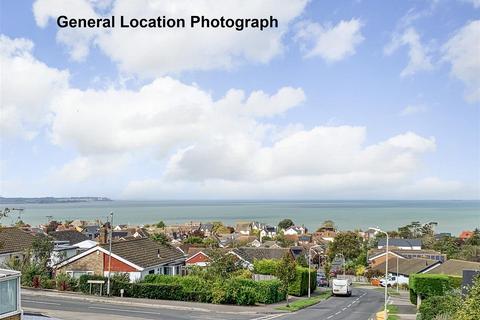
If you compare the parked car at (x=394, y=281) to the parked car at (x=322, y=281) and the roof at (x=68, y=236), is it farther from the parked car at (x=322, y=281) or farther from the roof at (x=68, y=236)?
the roof at (x=68, y=236)

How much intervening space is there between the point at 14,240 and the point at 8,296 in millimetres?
44325

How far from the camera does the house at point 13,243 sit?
56.0m

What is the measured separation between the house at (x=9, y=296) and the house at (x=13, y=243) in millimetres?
36780

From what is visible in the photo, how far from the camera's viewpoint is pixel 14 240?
59906 mm

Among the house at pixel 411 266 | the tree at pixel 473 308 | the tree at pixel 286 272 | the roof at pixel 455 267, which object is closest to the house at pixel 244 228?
the house at pixel 411 266

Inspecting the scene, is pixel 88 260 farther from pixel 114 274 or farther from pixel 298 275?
pixel 298 275

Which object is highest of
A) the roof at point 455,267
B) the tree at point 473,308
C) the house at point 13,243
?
the tree at point 473,308

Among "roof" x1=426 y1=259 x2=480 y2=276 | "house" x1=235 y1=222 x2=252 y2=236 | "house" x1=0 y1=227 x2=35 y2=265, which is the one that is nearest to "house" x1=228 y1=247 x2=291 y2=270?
"roof" x1=426 y1=259 x2=480 y2=276

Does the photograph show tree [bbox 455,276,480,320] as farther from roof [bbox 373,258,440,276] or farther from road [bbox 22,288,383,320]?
roof [bbox 373,258,440,276]

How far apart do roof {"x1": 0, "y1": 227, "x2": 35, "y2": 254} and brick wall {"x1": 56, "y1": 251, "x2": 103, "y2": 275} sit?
908 cm

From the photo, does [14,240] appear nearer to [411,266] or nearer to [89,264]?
[89,264]

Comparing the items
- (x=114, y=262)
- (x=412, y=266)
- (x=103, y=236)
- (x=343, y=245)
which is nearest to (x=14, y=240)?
(x=103, y=236)

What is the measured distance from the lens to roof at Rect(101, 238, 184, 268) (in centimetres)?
4922

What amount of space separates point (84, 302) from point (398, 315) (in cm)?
2481
